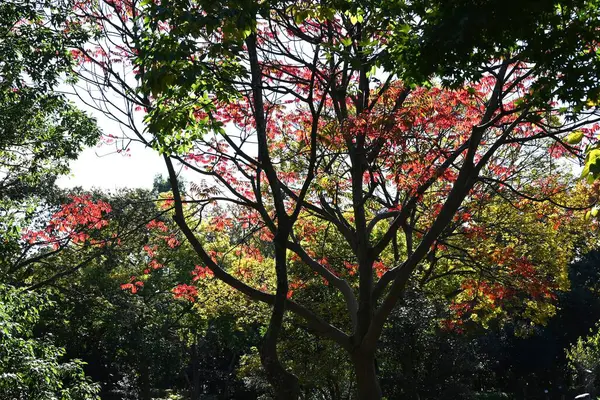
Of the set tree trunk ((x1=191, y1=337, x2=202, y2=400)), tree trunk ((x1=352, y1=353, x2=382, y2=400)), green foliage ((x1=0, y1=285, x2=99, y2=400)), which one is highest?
tree trunk ((x1=191, y1=337, x2=202, y2=400))

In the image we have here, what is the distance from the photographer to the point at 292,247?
26.3 ft

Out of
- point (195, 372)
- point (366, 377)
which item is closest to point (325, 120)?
point (366, 377)

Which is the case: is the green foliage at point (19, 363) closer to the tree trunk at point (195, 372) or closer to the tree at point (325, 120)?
the tree at point (325, 120)

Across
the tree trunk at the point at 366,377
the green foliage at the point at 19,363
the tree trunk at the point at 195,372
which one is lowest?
the green foliage at the point at 19,363

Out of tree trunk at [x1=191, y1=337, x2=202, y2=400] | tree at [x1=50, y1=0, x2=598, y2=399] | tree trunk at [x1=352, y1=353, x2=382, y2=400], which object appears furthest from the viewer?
tree trunk at [x1=191, y1=337, x2=202, y2=400]

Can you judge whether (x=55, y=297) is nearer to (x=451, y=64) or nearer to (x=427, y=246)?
(x=427, y=246)

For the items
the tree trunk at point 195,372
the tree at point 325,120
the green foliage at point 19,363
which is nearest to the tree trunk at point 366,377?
the tree at point 325,120

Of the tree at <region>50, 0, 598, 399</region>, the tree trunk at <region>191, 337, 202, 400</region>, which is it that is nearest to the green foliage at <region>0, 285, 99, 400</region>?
the tree at <region>50, 0, 598, 399</region>

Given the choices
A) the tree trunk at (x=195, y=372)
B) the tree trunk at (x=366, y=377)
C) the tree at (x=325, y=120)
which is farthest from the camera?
the tree trunk at (x=195, y=372)

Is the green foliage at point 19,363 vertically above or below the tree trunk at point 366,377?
below

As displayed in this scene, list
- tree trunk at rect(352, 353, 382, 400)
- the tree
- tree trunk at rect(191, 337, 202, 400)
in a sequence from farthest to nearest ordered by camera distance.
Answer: tree trunk at rect(191, 337, 202, 400) < tree trunk at rect(352, 353, 382, 400) < the tree

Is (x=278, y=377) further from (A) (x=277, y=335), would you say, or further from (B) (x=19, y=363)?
(B) (x=19, y=363)

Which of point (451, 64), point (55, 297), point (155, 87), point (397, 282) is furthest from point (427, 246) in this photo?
point (55, 297)

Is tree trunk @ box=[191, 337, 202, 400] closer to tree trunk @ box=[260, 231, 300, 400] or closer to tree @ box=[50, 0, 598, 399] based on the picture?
tree @ box=[50, 0, 598, 399]
